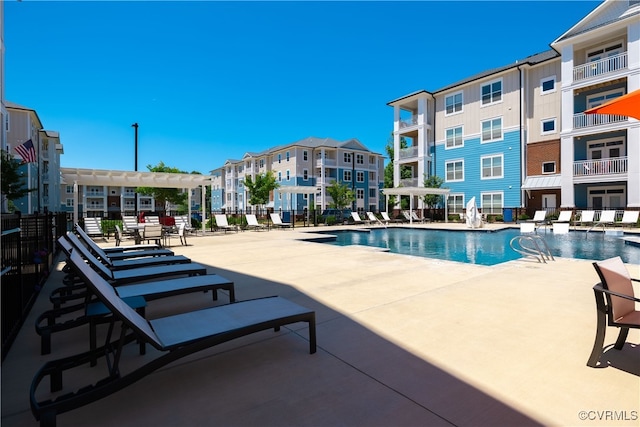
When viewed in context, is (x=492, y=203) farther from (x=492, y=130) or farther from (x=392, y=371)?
(x=392, y=371)

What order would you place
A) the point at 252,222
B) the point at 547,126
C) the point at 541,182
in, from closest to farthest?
1. the point at 252,222
2. the point at 541,182
3. the point at 547,126

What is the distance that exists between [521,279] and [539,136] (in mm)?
25866

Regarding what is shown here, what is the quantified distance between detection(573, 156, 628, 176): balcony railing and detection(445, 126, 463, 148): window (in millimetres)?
10031

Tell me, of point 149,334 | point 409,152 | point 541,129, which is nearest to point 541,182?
point 541,129

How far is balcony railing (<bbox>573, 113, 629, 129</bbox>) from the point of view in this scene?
2073 cm

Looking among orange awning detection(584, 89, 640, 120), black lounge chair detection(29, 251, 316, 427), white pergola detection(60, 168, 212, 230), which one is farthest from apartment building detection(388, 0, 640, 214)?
white pergola detection(60, 168, 212, 230)

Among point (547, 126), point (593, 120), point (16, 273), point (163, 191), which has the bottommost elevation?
point (16, 273)

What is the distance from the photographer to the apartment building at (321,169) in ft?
146

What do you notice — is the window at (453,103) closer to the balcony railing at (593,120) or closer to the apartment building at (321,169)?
the balcony railing at (593,120)

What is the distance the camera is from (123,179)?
53.4ft

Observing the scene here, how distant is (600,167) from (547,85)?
853 centimetres

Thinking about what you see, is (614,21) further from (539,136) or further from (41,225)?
(41,225)

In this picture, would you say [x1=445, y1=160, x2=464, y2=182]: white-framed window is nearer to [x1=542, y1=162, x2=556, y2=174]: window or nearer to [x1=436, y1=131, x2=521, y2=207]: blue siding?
[x1=436, y1=131, x2=521, y2=207]: blue siding

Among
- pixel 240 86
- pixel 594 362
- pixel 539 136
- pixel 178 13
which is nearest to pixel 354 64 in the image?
pixel 240 86
